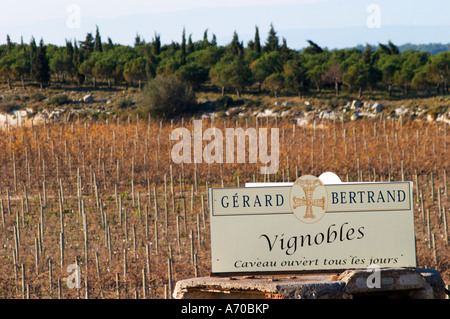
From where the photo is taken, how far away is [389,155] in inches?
989

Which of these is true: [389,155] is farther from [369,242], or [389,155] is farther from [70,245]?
[369,242]

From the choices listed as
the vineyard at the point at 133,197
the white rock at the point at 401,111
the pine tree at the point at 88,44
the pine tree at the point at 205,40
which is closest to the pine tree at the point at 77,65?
the pine tree at the point at 88,44

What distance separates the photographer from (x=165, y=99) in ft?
134

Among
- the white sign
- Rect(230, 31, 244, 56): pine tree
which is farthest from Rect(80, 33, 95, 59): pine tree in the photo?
the white sign

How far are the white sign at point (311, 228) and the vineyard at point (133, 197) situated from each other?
12.9 ft

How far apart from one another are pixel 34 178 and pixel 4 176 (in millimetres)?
1083

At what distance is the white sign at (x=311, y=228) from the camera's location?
29.1ft

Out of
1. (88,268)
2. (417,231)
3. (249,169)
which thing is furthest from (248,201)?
(249,169)

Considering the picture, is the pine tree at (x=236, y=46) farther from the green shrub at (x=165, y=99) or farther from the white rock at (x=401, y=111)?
the white rock at (x=401, y=111)

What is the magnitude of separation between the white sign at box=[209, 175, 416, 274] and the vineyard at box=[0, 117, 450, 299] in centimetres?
394

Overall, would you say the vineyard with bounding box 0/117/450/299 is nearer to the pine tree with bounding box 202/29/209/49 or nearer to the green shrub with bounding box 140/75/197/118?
the green shrub with bounding box 140/75/197/118

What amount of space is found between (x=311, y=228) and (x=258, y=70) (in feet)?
138

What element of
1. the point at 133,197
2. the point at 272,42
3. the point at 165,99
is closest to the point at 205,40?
the point at 272,42

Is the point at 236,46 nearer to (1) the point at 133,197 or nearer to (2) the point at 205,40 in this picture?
(2) the point at 205,40
